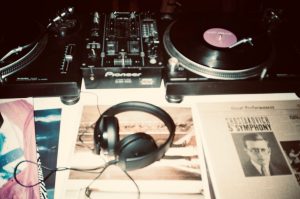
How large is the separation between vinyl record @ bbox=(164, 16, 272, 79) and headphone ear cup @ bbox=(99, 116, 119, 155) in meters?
0.35

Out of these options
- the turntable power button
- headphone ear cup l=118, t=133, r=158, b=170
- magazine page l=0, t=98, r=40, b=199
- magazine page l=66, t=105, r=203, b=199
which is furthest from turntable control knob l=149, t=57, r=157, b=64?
magazine page l=0, t=98, r=40, b=199

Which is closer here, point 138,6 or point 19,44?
point 19,44

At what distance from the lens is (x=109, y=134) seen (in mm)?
745

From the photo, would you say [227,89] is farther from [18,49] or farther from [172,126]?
[18,49]

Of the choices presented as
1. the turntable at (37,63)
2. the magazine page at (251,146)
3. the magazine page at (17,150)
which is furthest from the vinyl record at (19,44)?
the magazine page at (251,146)

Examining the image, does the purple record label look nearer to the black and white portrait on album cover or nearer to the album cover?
the black and white portrait on album cover

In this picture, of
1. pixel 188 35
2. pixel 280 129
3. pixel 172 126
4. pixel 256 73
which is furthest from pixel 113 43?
pixel 280 129

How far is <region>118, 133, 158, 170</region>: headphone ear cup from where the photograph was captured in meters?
0.74

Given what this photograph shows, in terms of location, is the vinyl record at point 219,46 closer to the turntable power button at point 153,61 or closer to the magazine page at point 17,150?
the turntable power button at point 153,61

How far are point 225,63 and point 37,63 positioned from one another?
61cm

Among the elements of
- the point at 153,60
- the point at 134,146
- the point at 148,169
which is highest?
the point at 153,60

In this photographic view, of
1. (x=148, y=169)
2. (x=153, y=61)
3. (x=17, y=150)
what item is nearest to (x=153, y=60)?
(x=153, y=61)

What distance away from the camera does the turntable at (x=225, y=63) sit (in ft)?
3.08

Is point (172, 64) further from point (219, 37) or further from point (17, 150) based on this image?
point (17, 150)
